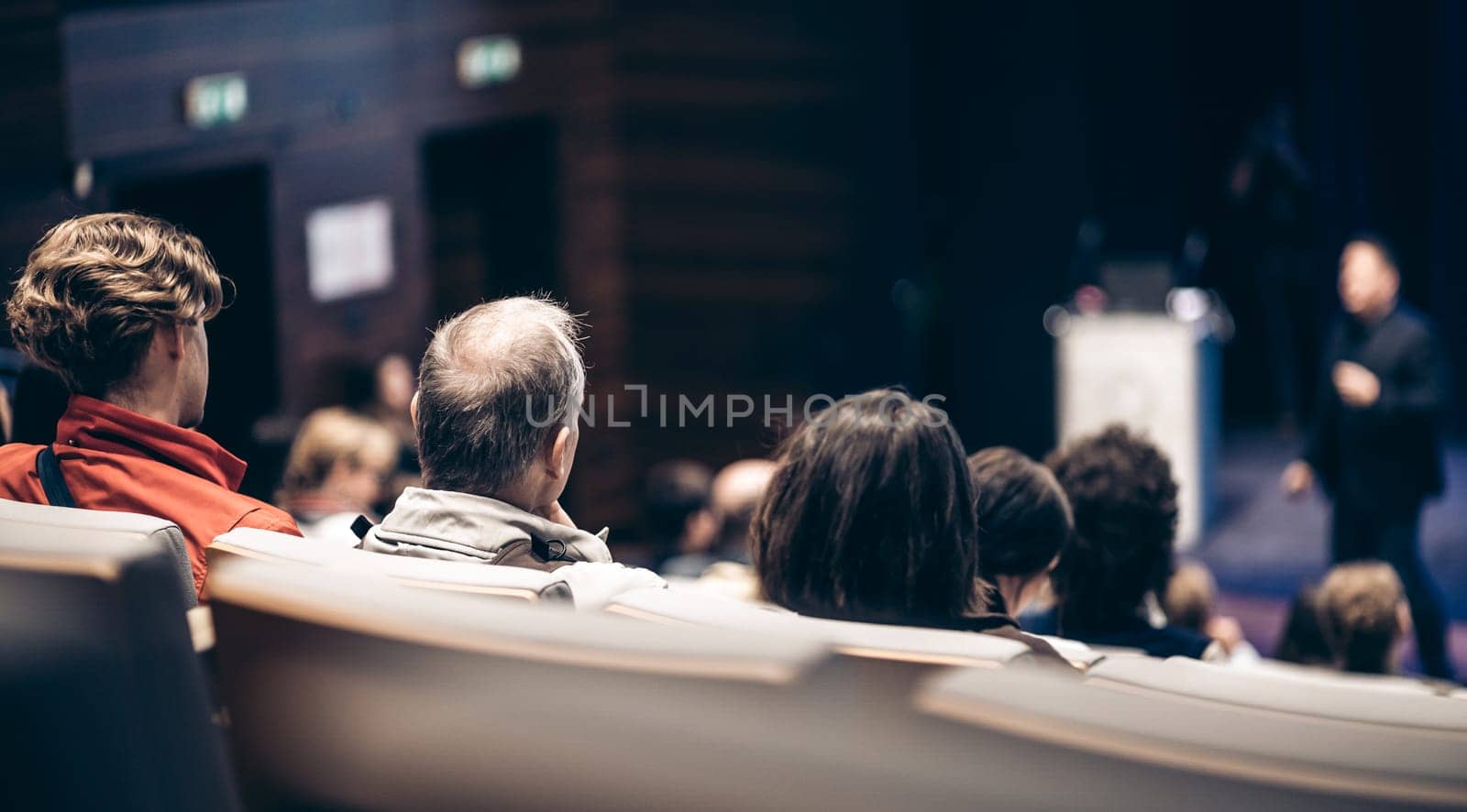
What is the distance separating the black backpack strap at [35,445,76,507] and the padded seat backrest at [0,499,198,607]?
0.14m

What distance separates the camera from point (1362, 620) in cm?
314

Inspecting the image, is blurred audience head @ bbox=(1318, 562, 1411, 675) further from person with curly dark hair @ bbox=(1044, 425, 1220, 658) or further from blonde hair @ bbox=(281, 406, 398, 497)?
blonde hair @ bbox=(281, 406, 398, 497)

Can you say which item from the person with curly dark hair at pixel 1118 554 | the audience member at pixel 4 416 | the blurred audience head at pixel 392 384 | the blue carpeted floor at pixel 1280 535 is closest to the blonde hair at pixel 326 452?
the audience member at pixel 4 416

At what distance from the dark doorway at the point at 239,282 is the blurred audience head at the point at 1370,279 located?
363 cm

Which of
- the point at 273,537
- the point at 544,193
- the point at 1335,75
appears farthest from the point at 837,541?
the point at 1335,75

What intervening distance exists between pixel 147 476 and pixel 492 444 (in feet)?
1.30

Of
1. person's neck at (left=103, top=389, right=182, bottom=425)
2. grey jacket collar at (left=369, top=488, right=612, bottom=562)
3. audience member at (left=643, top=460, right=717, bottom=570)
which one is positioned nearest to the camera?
grey jacket collar at (left=369, top=488, right=612, bottom=562)

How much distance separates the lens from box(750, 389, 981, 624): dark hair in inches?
69.6

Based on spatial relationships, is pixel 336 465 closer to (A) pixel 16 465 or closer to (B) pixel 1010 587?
(A) pixel 16 465

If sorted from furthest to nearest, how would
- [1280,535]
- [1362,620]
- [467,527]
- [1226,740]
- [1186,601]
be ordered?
1. [1280,535]
2. [1186,601]
3. [1362,620]
4. [467,527]
5. [1226,740]

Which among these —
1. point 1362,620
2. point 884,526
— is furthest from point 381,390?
point 884,526

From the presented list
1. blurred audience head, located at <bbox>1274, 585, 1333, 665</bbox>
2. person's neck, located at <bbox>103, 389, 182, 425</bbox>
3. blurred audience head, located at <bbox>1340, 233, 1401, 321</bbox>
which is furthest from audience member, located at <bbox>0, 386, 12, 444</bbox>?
blurred audience head, located at <bbox>1340, 233, 1401, 321</bbox>

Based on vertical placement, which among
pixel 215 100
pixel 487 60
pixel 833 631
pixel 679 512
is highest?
pixel 487 60

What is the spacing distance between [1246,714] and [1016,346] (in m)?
6.36
